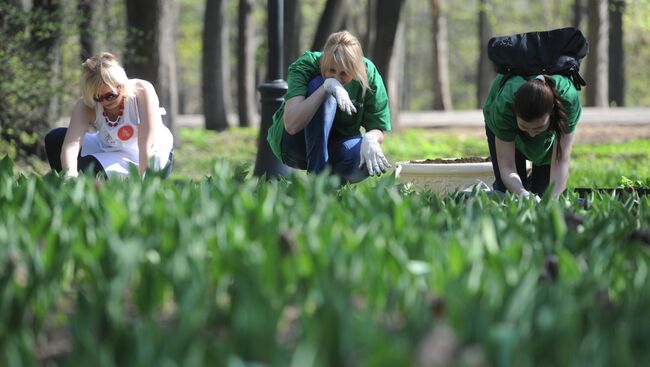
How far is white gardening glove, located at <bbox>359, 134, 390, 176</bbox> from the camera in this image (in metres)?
6.00

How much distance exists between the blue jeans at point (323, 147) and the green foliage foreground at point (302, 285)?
2760mm

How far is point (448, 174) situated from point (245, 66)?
1532 cm

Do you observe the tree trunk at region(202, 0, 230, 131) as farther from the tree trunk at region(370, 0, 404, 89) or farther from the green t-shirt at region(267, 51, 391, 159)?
the green t-shirt at region(267, 51, 391, 159)

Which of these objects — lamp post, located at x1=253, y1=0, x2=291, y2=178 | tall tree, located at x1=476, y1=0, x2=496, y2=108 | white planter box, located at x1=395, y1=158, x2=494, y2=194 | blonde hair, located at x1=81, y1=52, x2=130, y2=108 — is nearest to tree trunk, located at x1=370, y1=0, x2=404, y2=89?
lamp post, located at x1=253, y1=0, x2=291, y2=178

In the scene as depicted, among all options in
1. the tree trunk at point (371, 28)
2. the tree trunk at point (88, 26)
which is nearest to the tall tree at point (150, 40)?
the tree trunk at point (88, 26)

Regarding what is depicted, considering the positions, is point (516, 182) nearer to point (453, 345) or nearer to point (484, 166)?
point (484, 166)

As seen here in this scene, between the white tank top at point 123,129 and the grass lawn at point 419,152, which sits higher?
the white tank top at point 123,129

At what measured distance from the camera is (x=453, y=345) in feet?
6.06

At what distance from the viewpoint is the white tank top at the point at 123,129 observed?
6371mm

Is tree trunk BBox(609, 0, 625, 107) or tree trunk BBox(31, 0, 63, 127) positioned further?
tree trunk BBox(609, 0, 625, 107)

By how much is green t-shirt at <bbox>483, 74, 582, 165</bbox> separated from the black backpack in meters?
0.07

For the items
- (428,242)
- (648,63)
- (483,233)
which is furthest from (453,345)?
(648,63)

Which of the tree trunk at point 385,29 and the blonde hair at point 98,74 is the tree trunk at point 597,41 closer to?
the tree trunk at point 385,29

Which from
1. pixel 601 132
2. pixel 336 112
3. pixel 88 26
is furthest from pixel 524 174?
pixel 601 132
